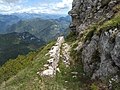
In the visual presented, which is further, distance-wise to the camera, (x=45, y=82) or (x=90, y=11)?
(x=90, y=11)

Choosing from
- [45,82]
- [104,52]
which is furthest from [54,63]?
[104,52]

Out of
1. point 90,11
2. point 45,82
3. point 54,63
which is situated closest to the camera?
point 45,82

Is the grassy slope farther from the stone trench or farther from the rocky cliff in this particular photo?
the rocky cliff

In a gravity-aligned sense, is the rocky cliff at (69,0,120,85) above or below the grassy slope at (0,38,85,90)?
above

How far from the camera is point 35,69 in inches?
1753

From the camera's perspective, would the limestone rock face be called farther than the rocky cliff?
Yes

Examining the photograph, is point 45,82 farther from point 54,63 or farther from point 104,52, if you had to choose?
point 104,52

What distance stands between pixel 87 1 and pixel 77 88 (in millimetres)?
44519

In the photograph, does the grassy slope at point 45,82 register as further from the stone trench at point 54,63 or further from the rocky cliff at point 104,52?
the rocky cliff at point 104,52

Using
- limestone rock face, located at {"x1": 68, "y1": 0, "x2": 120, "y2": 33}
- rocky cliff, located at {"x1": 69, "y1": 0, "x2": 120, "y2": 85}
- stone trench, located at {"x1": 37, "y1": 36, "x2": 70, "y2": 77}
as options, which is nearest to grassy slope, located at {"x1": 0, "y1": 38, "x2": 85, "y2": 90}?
stone trench, located at {"x1": 37, "y1": 36, "x2": 70, "y2": 77}

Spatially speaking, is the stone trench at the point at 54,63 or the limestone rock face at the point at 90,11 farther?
the limestone rock face at the point at 90,11

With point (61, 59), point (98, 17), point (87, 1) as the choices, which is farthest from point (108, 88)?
point (87, 1)

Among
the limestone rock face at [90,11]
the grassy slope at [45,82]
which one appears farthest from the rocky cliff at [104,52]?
the limestone rock face at [90,11]

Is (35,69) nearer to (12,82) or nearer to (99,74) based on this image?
(12,82)
